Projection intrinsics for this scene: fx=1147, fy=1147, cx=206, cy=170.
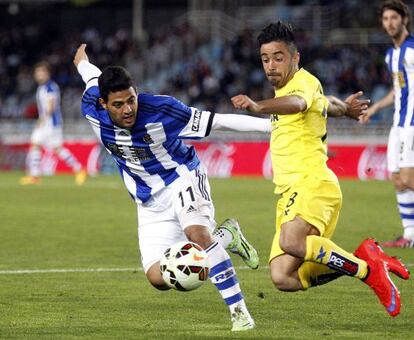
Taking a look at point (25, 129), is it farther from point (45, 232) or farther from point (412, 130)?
point (412, 130)

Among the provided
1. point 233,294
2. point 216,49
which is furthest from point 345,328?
point 216,49

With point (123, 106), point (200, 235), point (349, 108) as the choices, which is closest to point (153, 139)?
point (123, 106)

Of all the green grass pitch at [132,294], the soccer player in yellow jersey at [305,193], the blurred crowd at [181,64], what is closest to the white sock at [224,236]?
the green grass pitch at [132,294]

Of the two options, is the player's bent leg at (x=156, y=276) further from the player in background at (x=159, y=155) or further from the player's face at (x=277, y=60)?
the player's face at (x=277, y=60)

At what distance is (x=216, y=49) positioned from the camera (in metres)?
35.5

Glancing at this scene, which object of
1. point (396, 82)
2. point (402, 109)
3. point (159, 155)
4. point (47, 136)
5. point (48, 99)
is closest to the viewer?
point (159, 155)

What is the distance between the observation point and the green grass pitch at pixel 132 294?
7.93 metres

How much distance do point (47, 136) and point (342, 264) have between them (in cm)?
1928

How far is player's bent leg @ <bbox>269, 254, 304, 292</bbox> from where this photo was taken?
26.4 feet

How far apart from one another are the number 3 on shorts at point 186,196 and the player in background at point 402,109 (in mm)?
4776

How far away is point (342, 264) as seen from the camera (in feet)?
26.0

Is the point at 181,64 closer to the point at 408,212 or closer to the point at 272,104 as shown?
the point at 408,212

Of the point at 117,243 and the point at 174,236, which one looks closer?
the point at 174,236

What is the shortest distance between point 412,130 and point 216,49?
22.9 meters
